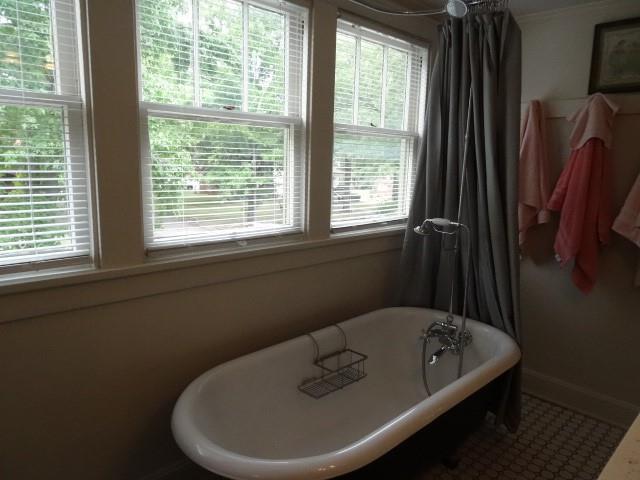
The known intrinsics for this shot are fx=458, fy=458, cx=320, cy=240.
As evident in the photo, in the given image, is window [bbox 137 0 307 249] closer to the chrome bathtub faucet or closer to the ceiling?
the ceiling

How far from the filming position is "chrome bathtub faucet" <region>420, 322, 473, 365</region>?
2.38 metres

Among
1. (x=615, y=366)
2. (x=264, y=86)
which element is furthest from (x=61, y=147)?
(x=615, y=366)

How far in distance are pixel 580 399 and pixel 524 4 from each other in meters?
2.33

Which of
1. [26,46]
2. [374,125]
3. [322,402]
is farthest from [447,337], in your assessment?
[26,46]

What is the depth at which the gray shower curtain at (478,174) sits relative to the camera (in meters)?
2.33

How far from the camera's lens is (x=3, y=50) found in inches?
55.3

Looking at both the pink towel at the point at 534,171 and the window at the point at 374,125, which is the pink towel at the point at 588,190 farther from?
the window at the point at 374,125

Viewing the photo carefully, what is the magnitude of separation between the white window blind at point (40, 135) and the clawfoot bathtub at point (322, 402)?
0.74 metres

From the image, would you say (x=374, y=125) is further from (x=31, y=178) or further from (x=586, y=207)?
(x=31, y=178)

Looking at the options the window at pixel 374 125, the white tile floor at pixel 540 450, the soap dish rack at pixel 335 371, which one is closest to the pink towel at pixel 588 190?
the white tile floor at pixel 540 450

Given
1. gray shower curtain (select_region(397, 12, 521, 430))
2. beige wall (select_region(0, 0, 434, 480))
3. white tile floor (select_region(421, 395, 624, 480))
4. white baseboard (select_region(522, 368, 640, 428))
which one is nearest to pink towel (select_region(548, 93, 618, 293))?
gray shower curtain (select_region(397, 12, 521, 430))

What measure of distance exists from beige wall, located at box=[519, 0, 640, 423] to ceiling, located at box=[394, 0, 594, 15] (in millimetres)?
60

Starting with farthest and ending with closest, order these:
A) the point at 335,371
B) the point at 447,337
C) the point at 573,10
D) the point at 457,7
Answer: the point at 573,10, the point at 447,337, the point at 335,371, the point at 457,7

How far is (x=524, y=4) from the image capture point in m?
2.58
